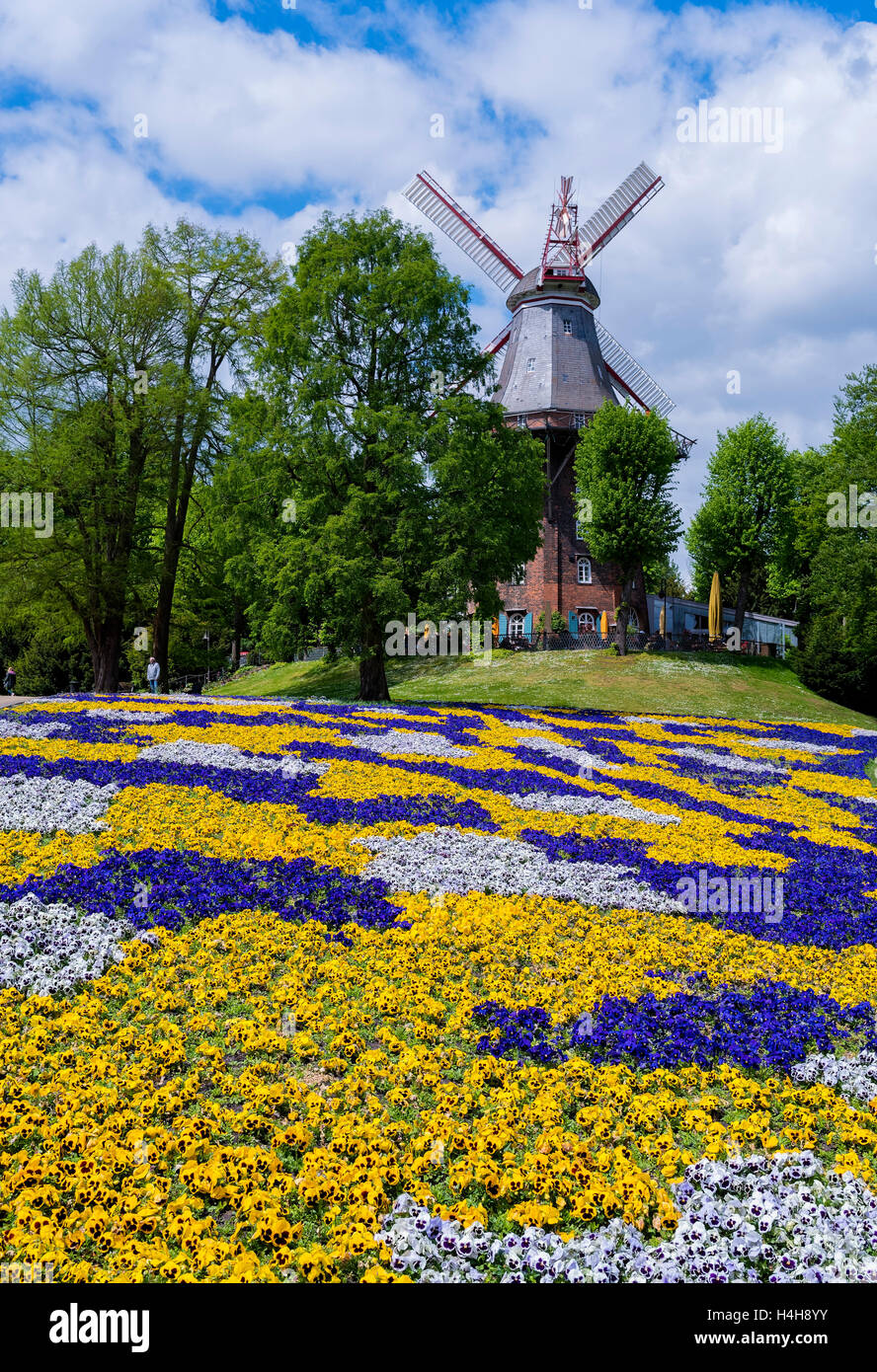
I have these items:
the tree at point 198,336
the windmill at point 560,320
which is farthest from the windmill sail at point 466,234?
the tree at point 198,336

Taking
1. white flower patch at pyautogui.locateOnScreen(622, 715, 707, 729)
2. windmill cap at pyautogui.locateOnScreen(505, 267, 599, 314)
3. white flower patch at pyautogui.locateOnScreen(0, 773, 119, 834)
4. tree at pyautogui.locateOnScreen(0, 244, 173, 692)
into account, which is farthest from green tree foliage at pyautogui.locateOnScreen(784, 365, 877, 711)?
white flower patch at pyautogui.locateOnScreen(0, 773, 119, 834)

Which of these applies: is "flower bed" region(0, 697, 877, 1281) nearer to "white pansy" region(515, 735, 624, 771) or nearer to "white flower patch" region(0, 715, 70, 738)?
"white flower patch" region(0, 715, 70, 738)

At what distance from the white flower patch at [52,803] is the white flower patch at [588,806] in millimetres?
6423

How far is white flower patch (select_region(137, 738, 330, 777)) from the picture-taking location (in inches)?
560

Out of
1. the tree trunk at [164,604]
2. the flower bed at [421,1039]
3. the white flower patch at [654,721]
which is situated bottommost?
the flower bed at [421,1039]

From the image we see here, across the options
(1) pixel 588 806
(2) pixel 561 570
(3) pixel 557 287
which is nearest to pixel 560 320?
(3) pixel 557 287

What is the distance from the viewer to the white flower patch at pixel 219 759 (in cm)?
1422

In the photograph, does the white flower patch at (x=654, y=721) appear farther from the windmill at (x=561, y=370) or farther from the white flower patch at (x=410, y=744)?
the windmill at (x=561, y=370)

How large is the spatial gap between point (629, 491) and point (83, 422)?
30.1 meters

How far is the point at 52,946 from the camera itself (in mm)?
7000

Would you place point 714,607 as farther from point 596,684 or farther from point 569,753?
point 569,753

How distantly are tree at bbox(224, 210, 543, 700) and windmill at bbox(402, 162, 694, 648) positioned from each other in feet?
77.0
